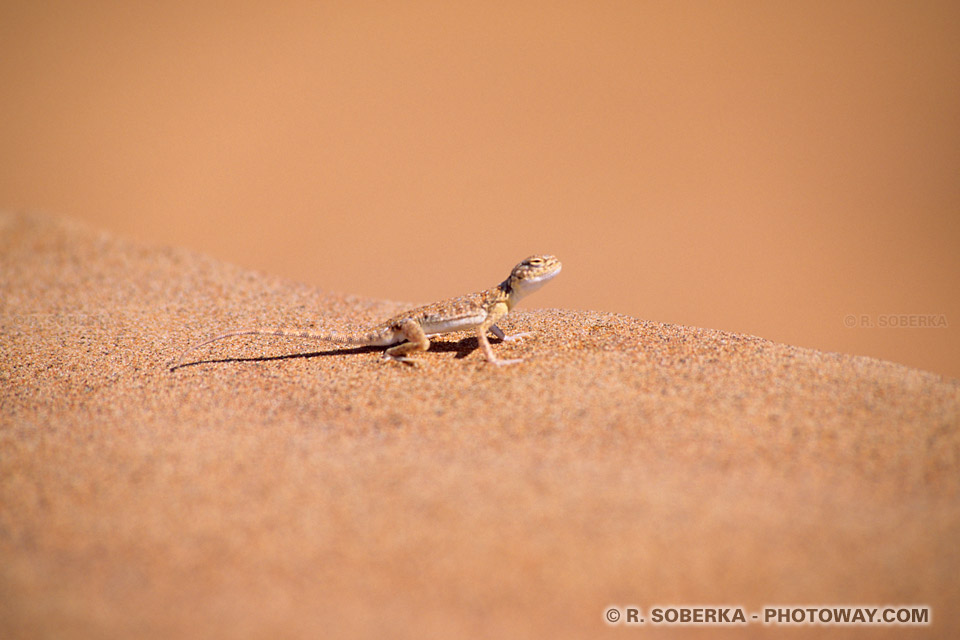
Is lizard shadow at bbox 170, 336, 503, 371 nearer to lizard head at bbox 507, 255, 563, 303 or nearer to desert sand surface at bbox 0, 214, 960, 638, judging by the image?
desert sand surface at bbox 0, 214, 960, 638

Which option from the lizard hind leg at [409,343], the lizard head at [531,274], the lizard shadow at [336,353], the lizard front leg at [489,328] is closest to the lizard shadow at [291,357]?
the lizard shadow at [336,353]

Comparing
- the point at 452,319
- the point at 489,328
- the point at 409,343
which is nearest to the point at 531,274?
the point at 489,328

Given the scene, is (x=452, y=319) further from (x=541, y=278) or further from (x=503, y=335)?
(x=541, y=278)

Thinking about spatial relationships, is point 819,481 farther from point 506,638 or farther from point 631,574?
point 506,638

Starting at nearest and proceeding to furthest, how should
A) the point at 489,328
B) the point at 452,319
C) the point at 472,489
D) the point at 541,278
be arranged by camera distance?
the point at 472,489 → the point at 452,319 → the point at 541,278 → the point at 489,328

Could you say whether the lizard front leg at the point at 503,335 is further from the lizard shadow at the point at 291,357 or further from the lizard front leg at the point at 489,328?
the lizard shadow at the point at 291,357

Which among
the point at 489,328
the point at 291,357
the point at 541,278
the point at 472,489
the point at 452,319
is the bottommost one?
the point at 472,489

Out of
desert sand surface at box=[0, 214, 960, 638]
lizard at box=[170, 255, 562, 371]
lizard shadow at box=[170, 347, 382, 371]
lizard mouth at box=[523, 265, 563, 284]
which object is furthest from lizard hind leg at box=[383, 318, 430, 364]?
lizard mouth at box=[523, 265, 563, 284]

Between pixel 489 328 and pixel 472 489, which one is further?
pixel 489 328
